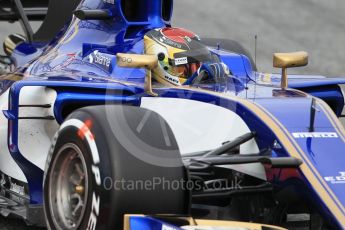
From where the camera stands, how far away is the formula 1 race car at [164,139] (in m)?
3.59

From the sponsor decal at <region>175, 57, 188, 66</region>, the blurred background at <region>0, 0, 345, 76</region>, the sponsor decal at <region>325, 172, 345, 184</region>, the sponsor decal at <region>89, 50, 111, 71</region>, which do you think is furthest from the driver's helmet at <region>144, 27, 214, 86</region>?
the blurred background at <region>0, 0, 345, 76</region>

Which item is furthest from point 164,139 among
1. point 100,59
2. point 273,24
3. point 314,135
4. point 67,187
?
point 273,24

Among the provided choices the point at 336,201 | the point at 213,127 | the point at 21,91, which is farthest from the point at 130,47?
the point at 336,201

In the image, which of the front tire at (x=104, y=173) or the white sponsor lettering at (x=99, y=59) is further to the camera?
the white sponsor lettering at (x=99, y=59)

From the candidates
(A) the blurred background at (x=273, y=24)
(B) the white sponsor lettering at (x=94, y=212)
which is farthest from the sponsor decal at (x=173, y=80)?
(A) the blurred background at (x=273, y=24)

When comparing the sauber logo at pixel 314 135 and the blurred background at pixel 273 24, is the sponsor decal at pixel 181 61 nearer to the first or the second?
the sauber logo at pixel 314 135

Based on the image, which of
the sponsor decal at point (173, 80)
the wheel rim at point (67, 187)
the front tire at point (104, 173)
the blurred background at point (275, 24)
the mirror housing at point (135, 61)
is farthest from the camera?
the blurred background at point (275, 24)

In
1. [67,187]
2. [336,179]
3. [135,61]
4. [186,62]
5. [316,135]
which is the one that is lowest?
[67,187]

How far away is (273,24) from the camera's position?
35.7 feet

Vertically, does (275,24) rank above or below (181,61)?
below

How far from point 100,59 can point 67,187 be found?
144 centimetres

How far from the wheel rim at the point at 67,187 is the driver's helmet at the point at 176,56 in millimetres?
1082

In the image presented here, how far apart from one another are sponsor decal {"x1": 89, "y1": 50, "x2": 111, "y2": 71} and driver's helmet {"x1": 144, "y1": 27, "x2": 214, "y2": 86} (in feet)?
0.90

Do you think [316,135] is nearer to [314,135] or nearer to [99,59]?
[314,135]
